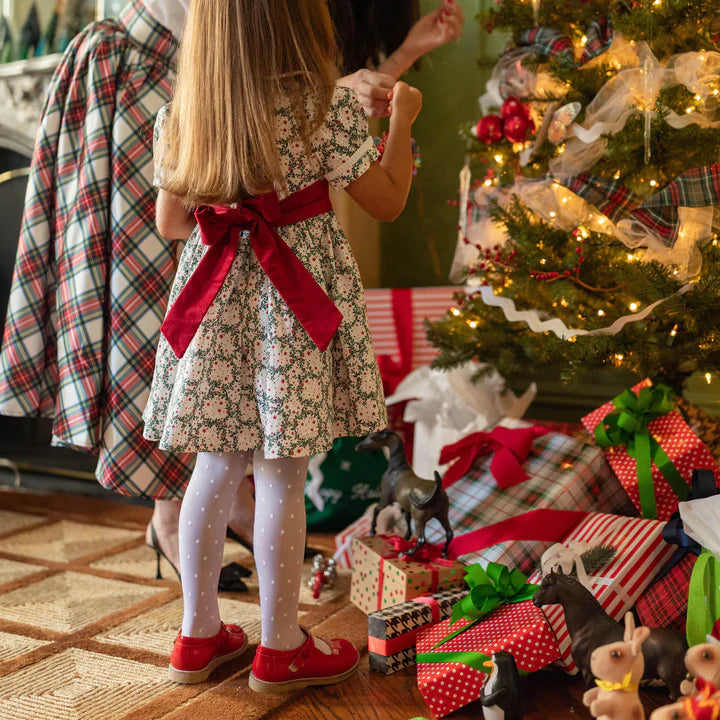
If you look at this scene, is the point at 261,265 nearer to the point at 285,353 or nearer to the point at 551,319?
the point at 285,353

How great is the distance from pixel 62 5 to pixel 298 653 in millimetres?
2108

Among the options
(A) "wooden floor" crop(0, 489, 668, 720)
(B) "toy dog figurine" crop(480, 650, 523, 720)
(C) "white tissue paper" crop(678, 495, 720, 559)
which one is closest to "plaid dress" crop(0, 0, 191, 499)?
(A) "wooden floor" crop(0, 489, 668, 720)

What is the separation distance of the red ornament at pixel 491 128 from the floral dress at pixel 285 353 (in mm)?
638

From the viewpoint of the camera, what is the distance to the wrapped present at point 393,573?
4.35ft

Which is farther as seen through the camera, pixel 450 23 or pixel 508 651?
pixel 450 23

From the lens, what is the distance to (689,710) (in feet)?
2.57

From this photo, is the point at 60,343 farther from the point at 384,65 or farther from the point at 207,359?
the point at 384,65

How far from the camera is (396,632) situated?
3.96ft

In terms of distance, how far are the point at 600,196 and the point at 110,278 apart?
3.05ft

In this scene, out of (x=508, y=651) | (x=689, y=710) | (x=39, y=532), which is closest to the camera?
(x=689, y=710)

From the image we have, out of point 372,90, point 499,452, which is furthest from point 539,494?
point 372,90

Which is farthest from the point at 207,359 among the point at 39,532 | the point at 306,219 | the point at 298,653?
the point at 39,532

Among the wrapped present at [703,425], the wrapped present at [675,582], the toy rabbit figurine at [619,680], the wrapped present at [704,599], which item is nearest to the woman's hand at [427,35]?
the wrapped present at [703,425]

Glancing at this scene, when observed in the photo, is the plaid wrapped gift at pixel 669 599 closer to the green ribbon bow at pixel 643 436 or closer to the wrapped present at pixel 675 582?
the wrapped present at pixel 675 582
